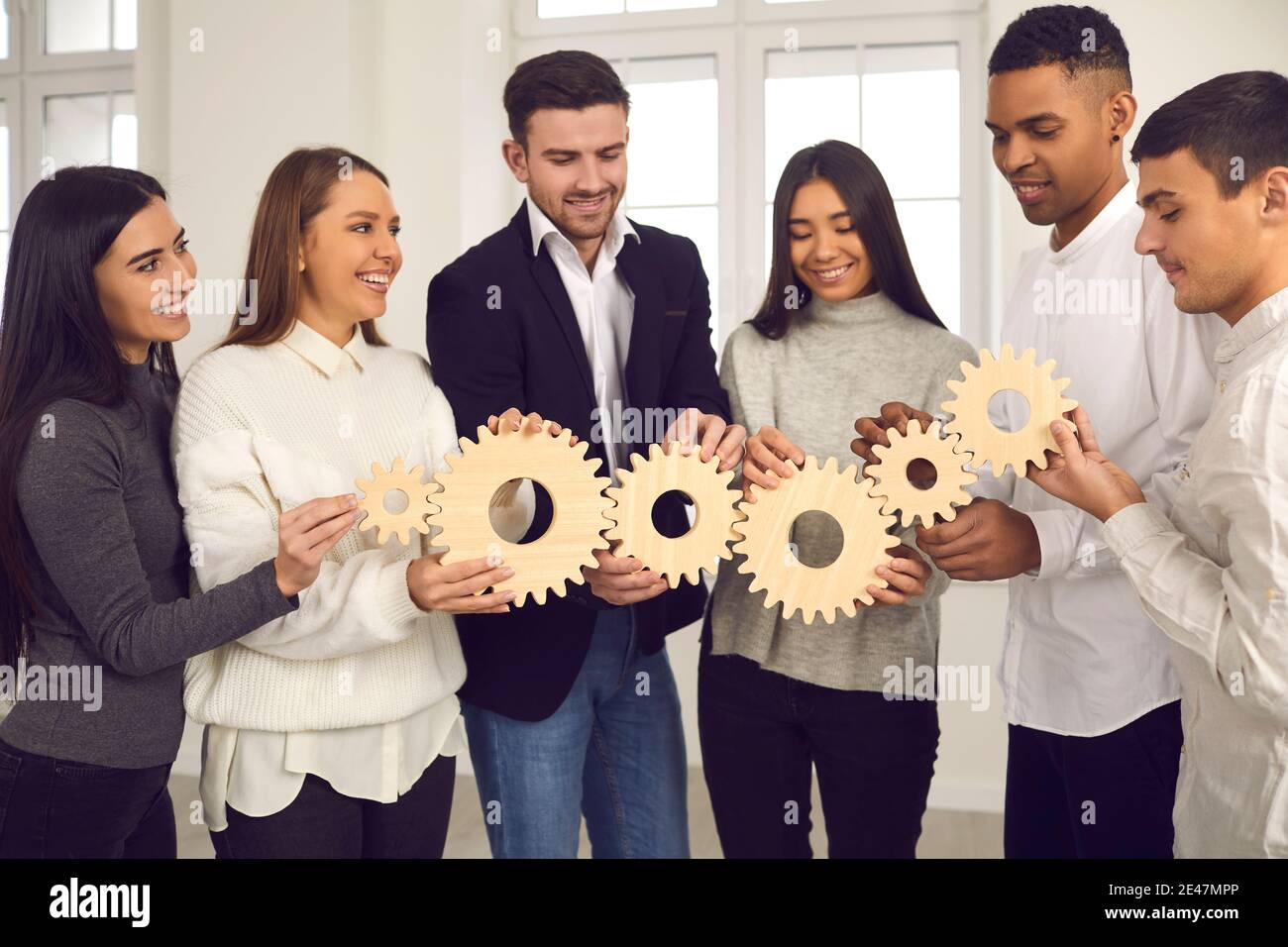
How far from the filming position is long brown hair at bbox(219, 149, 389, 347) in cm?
142

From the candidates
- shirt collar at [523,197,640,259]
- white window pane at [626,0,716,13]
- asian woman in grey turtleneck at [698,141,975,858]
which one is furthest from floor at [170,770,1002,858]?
white window pane at [626,0,716,13]

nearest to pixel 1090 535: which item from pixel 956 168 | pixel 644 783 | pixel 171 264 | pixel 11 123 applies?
pixel 644 783

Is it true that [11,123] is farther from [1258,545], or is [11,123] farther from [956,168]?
[1258,545]

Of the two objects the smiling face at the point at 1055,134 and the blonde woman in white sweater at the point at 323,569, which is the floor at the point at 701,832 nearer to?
the blonde woman in white sweater at the point at 323,569

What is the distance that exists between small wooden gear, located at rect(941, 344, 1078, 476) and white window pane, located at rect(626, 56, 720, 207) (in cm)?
238

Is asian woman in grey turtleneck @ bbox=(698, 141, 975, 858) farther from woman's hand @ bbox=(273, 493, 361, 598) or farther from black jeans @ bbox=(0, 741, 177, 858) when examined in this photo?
black jeans @ bbox=(0, 741, 177, 858)

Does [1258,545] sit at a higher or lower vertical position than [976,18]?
lower

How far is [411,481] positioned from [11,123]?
11.6 feet

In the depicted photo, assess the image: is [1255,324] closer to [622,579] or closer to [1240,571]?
[1240,571]

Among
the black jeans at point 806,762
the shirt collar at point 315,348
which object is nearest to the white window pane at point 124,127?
the shirt collar at point 315,348

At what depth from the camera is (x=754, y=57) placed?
11.6 feet

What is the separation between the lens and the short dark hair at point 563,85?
1.59 m

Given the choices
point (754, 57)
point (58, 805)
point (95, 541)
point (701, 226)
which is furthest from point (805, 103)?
point (58, 805)

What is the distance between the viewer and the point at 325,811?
1.38m
